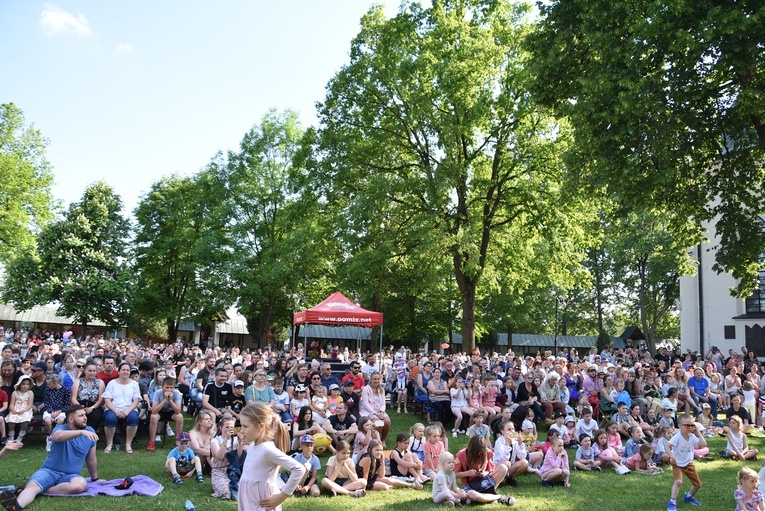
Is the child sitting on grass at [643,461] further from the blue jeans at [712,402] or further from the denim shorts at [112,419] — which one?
the denim shorts at [112,419]

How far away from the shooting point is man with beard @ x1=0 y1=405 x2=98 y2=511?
710 centimetres

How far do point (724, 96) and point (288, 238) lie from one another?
24.4 metres

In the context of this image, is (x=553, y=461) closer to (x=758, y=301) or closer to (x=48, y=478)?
(x=48, y=478)

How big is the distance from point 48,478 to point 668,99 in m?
12.6

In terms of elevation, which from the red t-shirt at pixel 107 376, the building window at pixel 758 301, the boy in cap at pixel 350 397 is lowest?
the boy in cap at pixel 350 397

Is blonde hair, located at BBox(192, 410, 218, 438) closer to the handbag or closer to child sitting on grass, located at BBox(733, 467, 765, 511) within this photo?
the handbag

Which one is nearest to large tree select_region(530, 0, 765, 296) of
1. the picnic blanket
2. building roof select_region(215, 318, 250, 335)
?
the picnic blanket

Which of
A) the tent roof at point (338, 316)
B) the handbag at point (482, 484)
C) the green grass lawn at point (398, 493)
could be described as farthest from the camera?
the tent roof at point (338, 316)

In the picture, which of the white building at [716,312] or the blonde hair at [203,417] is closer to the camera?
the blonde hair at [203,417]

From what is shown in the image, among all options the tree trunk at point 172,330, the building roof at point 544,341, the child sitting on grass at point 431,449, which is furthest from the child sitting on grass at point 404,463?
the building roof at point 544,341

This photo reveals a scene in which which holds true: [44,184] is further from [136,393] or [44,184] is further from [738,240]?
[738,240]

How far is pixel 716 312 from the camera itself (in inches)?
1162

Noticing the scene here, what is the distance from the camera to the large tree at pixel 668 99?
1132cm

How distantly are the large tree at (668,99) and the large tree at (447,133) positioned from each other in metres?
5.92
